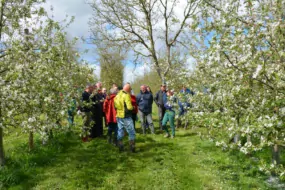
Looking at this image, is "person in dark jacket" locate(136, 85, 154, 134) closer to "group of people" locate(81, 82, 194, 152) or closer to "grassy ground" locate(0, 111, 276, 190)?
"group of people" locate(81, 82, 194, 152)

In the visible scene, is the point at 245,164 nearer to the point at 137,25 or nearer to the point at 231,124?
the point at 231,124

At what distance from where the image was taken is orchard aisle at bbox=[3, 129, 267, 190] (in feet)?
25.2

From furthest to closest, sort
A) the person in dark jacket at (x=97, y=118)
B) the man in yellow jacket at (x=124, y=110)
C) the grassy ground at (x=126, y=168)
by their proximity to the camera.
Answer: the person in dark jacket at (x=97, y=118) → the man in yellow jacket at (x=124, y=110) → the grassy ground at (x=126, y=168)

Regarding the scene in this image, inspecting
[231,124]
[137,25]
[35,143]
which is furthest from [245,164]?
[137,25]

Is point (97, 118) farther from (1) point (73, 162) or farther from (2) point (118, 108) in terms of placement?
(1) point (73, 162)

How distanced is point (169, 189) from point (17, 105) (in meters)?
4.45

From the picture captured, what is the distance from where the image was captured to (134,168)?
8.92 metres

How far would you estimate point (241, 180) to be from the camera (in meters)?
7.88

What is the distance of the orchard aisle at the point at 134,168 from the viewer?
7680 millimetres

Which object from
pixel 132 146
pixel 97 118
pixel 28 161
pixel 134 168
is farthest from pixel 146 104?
pixel 28 161

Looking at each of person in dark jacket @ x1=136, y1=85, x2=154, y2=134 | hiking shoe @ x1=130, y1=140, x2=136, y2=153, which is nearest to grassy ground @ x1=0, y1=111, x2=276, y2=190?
hiking shoe @ x1=130, y1=140, x2=136, y2=153

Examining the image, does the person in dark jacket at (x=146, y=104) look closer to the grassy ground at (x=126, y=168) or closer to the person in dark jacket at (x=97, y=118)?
the person in dark jacket at (x=97, y=118)

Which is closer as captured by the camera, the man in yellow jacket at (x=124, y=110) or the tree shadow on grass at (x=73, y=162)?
the tree shadow on grass at (x=73, y=162)

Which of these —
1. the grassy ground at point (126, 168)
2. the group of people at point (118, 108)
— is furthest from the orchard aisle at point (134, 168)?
the group of people at point (118, 108)
